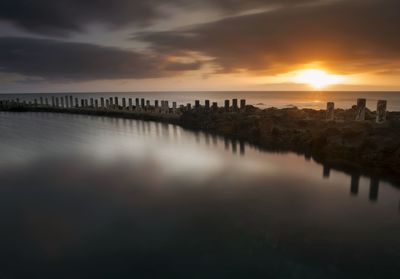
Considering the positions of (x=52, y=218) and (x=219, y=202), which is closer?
(x=52, y=218)

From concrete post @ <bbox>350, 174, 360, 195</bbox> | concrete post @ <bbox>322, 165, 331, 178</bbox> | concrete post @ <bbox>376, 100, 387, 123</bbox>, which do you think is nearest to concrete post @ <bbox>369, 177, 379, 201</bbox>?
concrete post @ <bbox>350, 174, 360, 195</bbox>

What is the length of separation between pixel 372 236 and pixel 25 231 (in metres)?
8.07

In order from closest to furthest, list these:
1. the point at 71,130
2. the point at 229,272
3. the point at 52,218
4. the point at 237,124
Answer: the point at 229,272 → the point at 52,218 → the point at 237,124 → the point at 71,130

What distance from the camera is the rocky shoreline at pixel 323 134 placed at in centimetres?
1175

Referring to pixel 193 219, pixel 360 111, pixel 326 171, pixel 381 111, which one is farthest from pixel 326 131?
pixel 193 219

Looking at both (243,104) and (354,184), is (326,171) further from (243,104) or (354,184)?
(243,104)

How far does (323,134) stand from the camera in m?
14.8

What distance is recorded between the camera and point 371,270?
5.27 metres

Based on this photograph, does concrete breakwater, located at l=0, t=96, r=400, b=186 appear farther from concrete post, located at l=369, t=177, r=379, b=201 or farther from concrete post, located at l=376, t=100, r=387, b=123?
concrete post, located at l=369, t=177, r=379, b=201

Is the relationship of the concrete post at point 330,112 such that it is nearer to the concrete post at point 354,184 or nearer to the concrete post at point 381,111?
the concrete post at point 381,111

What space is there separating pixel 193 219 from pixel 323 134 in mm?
9905

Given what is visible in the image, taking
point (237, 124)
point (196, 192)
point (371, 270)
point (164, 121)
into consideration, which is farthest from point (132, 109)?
point (371, 270)

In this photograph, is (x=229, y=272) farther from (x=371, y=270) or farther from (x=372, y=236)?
(x=372, y=236)

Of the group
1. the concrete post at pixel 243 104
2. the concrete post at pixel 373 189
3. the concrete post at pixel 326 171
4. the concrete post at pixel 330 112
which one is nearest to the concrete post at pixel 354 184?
the concrete post at pixel 373 189
